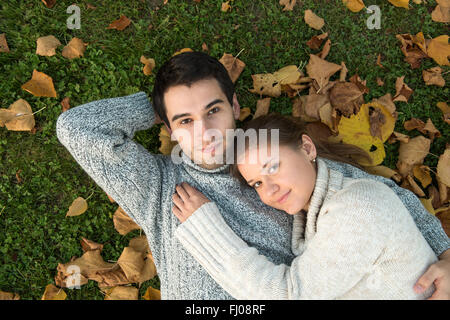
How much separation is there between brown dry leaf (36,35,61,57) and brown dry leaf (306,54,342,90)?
178cm

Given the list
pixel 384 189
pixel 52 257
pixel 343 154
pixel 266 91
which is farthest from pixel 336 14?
pixel 52 257

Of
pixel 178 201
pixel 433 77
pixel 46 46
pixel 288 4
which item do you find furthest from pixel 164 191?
pixel 433 77

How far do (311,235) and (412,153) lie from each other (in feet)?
3.61

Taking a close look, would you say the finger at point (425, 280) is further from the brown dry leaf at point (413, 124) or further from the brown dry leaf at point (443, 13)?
the brown dry leaf at point (443, 13)

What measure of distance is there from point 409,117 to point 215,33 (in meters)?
1.51

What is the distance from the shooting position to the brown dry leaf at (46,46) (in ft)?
7.87

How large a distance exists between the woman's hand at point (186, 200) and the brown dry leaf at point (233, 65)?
2.94 ft

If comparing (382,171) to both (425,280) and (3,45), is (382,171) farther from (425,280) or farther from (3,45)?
(3,45)

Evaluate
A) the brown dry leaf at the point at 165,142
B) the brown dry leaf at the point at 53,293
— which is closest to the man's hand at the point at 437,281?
the brown dry leaf at the point at 165,142

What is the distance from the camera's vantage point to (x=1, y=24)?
2.44 meters

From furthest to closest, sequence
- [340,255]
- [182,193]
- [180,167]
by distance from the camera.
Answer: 1. [180,167]
2. [182,193]
3. [340,255]

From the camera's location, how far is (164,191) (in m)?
2.08

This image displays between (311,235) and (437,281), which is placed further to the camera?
(311,235)

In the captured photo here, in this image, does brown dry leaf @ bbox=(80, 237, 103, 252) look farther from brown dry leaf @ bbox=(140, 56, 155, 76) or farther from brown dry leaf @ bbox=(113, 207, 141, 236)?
brown dry leaf @ bbox=(140, 56, 155, 76)
